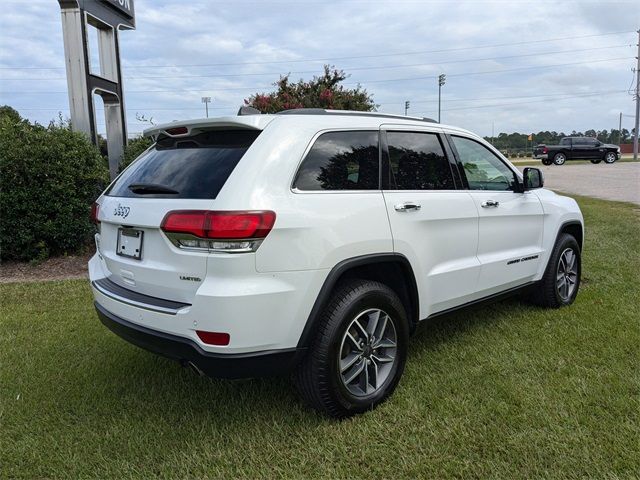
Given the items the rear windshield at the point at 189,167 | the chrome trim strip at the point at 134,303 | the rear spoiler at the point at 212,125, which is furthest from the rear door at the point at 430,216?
the chrome trim strip at the point at 134,303

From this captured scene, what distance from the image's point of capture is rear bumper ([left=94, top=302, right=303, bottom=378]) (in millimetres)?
2510

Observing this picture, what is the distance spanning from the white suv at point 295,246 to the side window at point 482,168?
0.15 metres

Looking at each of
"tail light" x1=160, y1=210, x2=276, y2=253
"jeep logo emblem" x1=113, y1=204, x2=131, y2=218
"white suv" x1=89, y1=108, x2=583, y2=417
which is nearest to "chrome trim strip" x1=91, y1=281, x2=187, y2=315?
"white suv" x1=89, y1=108, x2=583, y2=417

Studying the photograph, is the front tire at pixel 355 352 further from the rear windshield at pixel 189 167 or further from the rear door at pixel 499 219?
the rear door at pixel 499 219

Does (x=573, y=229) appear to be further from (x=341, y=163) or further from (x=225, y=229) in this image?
(x=225, y=229)

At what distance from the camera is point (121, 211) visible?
2951mm

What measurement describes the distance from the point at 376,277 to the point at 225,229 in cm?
117

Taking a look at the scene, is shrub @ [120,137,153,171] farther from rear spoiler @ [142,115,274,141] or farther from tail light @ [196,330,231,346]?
tail light @ [196,330,231,346]

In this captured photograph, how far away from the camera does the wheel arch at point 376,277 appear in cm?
268

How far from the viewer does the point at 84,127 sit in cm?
800

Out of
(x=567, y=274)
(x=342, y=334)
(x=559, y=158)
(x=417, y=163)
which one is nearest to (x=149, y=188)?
(x=342, y=334)

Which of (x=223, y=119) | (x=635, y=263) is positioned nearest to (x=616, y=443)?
(x=223, y=119)

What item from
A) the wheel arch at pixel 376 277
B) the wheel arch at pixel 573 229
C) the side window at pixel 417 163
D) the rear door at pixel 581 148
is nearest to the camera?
the wheel arch at pixel 376 277

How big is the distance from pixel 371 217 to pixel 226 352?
1118mm
